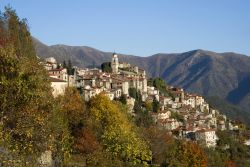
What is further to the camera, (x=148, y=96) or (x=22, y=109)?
(x=148, y=96)

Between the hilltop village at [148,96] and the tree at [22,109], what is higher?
the tree at [22,109]

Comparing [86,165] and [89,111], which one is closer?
[86,165]

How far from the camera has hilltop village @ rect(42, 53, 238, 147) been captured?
94688 mm

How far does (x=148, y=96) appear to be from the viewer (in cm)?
12256

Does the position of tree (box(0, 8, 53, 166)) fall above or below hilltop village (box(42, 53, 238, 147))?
above

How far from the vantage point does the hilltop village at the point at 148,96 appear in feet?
311

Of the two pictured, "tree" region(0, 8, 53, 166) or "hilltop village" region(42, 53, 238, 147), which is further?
"hilltop village" region(42, 53, 238, 147)

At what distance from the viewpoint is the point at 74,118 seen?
53.8 m

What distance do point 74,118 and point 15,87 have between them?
35.6m

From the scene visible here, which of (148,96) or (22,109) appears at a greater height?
(22,109)

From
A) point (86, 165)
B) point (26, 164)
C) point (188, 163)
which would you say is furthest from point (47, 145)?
point (188, 163)

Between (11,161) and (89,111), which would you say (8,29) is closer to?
(89,111)

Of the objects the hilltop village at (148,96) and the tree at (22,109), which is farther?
the hilltop village at (148,96)

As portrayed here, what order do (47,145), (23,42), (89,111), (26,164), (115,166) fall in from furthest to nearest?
(89,111) → (23,42) → (115,166) → (47,145) → (26,164)
